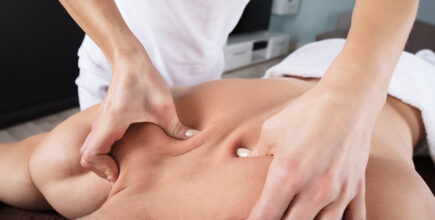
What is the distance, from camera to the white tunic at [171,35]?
1.06 metres

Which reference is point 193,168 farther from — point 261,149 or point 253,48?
point 253,48

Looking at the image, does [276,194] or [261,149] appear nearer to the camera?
[276,194]

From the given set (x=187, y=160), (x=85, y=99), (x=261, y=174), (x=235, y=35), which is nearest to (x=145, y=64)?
(x=187, y=160)

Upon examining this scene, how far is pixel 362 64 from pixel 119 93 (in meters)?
0.46

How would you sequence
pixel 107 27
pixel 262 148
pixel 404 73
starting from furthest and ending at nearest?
pixel 404 73 → pixel 107 27 → pixel 262 148

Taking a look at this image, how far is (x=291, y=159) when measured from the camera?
453mm

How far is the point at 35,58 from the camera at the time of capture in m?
2.12

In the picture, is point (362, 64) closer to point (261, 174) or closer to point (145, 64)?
point (261, 174)

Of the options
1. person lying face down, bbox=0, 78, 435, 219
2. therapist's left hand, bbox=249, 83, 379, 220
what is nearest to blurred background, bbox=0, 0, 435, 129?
person lying face down, bbox=0, 78, 435, 219

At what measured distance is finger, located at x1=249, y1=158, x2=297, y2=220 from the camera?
447mm

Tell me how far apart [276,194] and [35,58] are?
2.16m

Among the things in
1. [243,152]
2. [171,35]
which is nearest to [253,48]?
[171,35]

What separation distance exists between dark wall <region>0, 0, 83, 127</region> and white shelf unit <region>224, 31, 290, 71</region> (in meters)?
1.49

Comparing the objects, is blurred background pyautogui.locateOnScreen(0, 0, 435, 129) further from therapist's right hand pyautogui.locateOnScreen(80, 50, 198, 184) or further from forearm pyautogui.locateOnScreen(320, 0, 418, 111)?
forearm pyautogui.locateOnScreen(320, 0, 418, 111)
